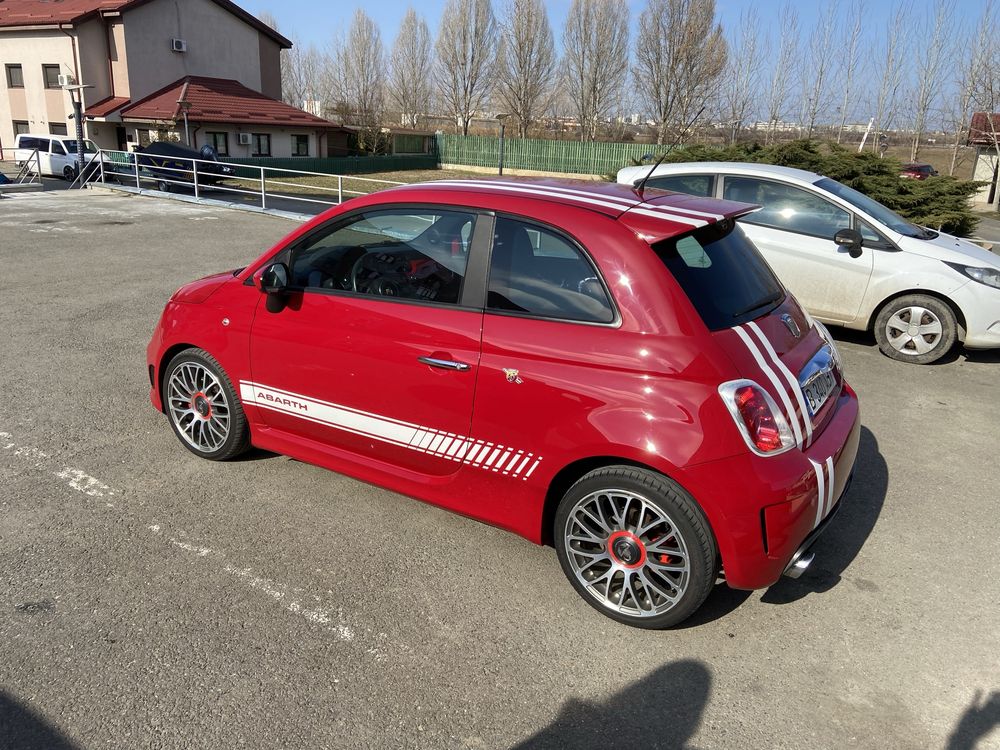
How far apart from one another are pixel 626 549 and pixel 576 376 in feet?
2.49

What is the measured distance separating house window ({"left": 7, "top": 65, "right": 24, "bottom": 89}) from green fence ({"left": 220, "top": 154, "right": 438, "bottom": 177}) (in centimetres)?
1152

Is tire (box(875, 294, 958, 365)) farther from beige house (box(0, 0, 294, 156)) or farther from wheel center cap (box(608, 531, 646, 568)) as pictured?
beige house (box(0, 0, 294, 156))

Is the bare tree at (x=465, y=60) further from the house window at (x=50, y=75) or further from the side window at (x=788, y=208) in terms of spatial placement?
the side window at (x=788, y=208)

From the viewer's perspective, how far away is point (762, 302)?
11.2ft

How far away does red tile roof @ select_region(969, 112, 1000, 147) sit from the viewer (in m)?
34.8

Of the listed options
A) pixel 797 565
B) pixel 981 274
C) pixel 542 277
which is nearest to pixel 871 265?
pixel 981 274

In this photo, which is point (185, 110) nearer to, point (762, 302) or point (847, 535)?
point (762, 302)

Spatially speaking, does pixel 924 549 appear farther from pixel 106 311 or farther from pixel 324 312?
pixel 106 311

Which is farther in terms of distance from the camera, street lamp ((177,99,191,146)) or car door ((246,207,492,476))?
street lamp ((177,99,191,146))

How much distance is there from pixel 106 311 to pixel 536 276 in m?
6.42

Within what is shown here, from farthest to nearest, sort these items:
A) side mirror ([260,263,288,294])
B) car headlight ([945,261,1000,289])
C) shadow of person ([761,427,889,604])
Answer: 1. car headlight ([945,261,1000,289])
2. side mirror ([260,263,288,294])
3. shadow of person ([761,427,889,604])

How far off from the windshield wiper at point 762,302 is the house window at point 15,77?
44.9 m

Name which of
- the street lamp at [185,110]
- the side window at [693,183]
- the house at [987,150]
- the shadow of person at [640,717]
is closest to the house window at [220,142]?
the street lamp at [185,110]

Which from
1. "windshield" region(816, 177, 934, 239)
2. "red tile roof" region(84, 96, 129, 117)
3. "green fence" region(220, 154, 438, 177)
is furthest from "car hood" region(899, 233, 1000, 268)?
"red tile roof" region(84, 96, 129, 117)
